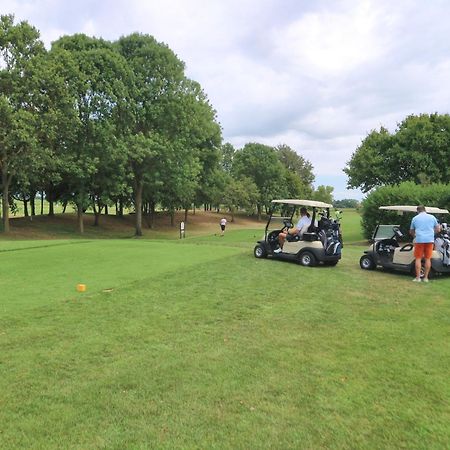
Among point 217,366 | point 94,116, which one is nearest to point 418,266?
point 217,366

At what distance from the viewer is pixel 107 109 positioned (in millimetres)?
29703

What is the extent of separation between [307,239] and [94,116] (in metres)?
22.2

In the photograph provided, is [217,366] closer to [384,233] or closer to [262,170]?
[384,233]

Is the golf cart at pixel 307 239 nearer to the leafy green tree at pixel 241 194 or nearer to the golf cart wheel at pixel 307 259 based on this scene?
the golf cart wheel at pixel 307 259

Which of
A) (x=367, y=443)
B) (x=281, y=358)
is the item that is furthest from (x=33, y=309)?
(x=367, y=443)

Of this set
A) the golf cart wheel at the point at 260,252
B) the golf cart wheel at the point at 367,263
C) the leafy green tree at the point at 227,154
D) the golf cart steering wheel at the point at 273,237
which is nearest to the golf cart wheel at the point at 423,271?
the golf cart wheel at the point at 367,263

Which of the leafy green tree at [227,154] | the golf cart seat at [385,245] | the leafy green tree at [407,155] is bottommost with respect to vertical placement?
the golf cart seat at [385,245]

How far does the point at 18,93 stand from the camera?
25.2 metres

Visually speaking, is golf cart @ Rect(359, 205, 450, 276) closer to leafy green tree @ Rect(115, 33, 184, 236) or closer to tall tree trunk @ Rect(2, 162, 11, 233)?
leafy green tree @ Rect(115, 33, 184, 236)

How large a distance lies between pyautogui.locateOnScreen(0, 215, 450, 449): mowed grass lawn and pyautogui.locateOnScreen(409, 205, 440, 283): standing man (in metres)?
1.66

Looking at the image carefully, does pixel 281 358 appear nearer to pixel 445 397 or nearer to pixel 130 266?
pixel 445 397

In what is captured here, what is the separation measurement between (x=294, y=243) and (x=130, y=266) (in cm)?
467

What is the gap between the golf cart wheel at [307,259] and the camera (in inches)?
464

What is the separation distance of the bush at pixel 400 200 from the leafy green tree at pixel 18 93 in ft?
65.7
